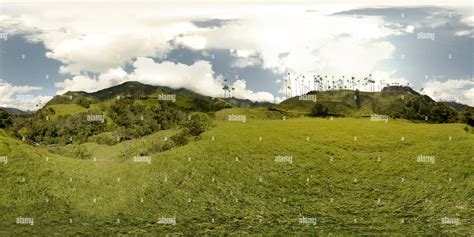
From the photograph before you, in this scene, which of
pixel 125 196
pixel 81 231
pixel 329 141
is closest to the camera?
pixel 81 231

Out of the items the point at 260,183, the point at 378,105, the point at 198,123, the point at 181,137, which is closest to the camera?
the point at 260,183

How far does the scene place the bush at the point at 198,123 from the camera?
104ft

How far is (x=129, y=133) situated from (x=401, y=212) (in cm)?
1332

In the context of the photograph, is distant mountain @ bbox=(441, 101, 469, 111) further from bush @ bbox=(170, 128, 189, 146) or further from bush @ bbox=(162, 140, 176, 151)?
bush @ bbox=(162, 140, 176, 151)

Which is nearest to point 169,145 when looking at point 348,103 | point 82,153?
point 82,153

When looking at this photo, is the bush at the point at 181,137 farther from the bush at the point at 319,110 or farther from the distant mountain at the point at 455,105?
the distant mountain at the point at 455,105

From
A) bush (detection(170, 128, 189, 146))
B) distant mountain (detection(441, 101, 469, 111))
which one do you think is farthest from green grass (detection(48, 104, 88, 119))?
distant mountain (detection(441, 101, 469, 111))

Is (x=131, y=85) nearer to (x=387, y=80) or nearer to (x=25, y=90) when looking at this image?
(x=25, y=90)

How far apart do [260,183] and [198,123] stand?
454cm

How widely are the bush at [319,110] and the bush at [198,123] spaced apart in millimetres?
5220

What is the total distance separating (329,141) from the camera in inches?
1240

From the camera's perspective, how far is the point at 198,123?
31.7 metres

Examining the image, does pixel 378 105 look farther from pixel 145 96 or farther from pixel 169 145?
pixel 145 96

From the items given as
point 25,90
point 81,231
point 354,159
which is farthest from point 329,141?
point 25,90
